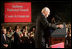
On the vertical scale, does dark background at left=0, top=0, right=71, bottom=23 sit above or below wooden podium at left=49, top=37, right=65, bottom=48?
above

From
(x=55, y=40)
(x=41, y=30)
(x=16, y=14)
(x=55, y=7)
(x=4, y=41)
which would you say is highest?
(x=55, y=7)

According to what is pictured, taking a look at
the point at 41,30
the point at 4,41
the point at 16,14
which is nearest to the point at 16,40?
the point at 4,41

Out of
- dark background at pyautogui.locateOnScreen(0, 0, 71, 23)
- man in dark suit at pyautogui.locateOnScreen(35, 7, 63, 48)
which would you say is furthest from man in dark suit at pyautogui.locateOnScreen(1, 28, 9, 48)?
man in dark suit at pyautogui.locateOnScreen(35, 7, 63, 48)

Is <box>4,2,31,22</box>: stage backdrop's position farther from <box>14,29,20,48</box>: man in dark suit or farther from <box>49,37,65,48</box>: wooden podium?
<box>49,37,65,48</box>: wooden podium

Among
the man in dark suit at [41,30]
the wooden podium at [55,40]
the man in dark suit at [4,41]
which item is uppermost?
the man in dark suit at [41,30]

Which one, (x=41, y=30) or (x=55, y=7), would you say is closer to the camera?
(x=41, y=30)

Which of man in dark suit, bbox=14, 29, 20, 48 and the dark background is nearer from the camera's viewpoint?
man in dark suit, bbox=14, 29, 20, 48

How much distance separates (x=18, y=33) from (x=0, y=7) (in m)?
1.32

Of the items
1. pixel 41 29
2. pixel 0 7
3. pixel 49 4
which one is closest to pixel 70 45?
pixel 49 4

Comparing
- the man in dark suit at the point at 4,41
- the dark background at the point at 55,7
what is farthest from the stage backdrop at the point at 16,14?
the man in dark suit at the point at 4,41

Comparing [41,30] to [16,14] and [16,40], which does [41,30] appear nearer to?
[16,40]

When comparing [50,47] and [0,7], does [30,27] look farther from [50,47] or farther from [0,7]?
[50,47]

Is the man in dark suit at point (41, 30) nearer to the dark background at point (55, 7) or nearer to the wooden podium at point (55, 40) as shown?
the wooden podium at point (55, 40)

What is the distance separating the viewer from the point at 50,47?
6.64m
